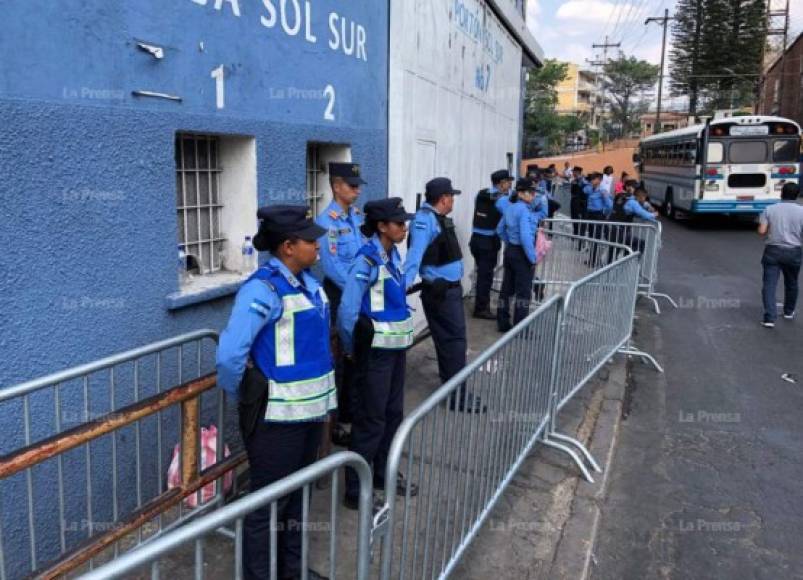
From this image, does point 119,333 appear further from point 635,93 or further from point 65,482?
point 635,93

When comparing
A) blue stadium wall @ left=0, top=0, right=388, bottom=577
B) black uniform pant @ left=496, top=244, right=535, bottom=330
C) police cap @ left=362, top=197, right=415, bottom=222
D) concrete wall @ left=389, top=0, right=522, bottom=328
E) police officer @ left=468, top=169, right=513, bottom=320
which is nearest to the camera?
blue stadium wall @ left=0, top=0, right=388, bottom=577

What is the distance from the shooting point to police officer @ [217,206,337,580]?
280 centimetres

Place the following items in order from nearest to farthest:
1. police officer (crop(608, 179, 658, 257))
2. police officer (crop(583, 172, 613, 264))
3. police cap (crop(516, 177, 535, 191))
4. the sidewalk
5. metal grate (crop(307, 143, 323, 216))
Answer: the sidewalk → metal grate (crop(307, 143, 323, 216)) → police cap (crop(516, 177, 535, 191)) → police officer (crop(608, 179, 658, 257)) → police officer (crop(583, 172, 613, 264))

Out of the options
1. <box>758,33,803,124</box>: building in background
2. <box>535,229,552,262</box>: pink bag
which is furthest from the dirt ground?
<box>535,229,552,262</box>: pink bag

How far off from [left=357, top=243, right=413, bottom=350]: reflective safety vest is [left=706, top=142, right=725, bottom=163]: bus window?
17.2 m

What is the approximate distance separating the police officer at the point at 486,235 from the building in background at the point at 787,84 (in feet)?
138

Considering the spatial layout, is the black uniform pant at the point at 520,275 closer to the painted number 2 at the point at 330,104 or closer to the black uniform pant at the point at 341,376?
the painted number 2 at the point at 330,104

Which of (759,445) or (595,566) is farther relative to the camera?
(759,445)

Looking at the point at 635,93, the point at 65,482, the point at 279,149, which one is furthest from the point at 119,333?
the point at 635,93

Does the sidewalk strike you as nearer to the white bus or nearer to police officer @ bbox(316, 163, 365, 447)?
police officer @ bbox(316, 163, 365, 447)

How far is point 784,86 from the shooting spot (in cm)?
5188

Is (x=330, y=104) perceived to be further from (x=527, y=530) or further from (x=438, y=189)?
(x=527, y=530)

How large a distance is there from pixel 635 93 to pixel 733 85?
23.1 m

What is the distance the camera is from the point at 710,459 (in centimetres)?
515
